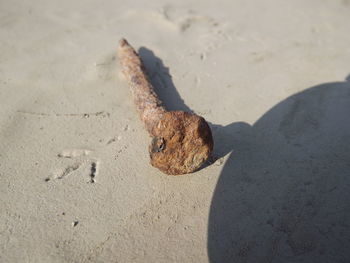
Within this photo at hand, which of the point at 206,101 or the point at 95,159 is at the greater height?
the point at 206,101

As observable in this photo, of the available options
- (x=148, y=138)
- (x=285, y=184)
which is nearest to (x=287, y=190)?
(x=285, y=184)

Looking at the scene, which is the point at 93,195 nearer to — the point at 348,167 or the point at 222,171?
the point at 222,171

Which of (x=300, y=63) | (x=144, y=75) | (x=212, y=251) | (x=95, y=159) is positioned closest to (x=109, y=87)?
(x=144, y=75)

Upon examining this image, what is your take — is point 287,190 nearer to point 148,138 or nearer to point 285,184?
point 285,184

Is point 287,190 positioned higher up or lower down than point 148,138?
higher up

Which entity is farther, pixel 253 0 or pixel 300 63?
pixel 253 0

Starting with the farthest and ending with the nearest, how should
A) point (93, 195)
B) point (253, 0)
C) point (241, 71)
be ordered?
point (253, 0), point (241, 71), point (93, 195)
